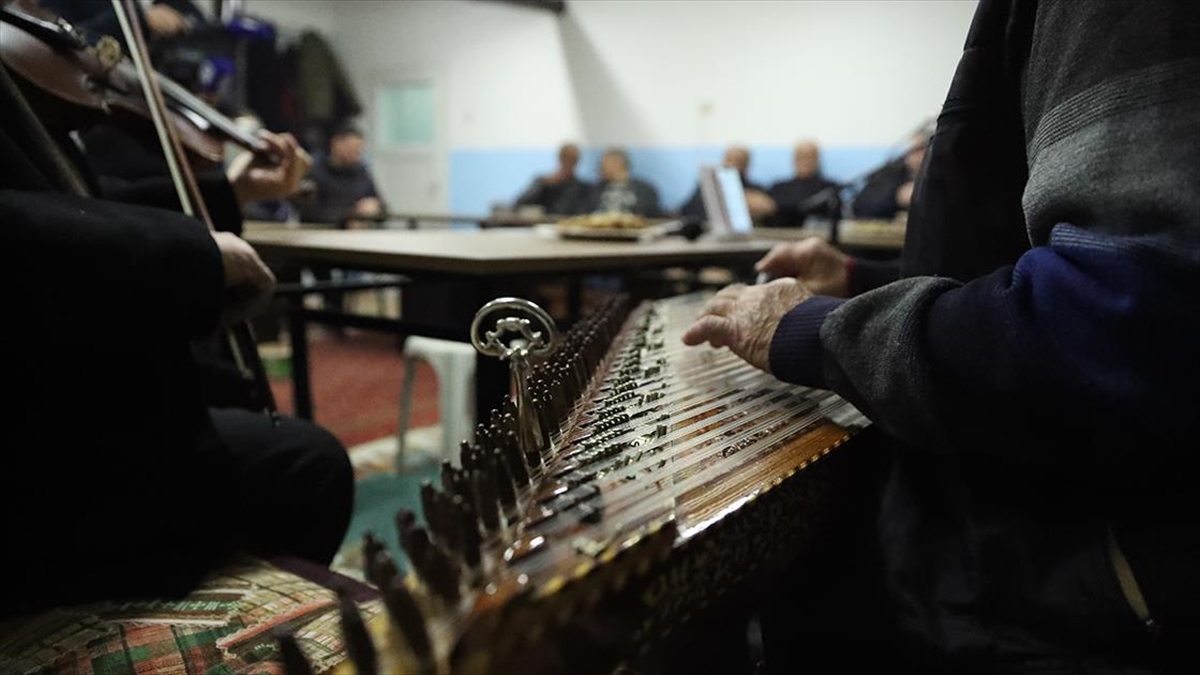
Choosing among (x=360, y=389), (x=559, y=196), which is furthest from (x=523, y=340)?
(x=559, y=196)

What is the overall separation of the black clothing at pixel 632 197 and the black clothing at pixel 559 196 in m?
0.31

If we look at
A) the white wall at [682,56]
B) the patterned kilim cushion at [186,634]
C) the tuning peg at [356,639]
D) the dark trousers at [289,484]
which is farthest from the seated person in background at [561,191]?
the tuning peg at [356,639]

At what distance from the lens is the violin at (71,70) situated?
1088 millimetres

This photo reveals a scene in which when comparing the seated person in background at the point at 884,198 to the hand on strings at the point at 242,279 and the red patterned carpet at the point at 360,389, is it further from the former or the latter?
the hand on strings at the point at 242,279

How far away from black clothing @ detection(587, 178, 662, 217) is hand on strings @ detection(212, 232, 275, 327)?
18.0 feet

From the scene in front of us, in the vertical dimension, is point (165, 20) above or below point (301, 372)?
above

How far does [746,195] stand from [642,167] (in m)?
1.20

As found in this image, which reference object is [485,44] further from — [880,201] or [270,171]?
[880,201]

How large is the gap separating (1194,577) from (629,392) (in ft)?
1.61

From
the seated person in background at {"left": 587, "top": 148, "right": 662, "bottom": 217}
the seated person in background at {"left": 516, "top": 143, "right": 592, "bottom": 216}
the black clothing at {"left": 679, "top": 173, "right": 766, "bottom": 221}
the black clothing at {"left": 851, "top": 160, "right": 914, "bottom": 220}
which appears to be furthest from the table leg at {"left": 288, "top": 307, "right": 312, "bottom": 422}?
the seated person in background at {"left": 516, "top": 143, "right": 592, "bottom": 216}

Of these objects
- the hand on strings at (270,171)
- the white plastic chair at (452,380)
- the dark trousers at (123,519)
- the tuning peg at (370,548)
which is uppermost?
the hand on strings at (270,171)

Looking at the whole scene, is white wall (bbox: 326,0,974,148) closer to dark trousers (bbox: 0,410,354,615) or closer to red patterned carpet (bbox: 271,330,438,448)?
dark trousers (bbox: 0,410,354,615)

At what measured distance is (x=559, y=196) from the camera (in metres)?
7.06

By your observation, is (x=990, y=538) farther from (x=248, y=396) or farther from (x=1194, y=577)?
(x=248, y=396)
